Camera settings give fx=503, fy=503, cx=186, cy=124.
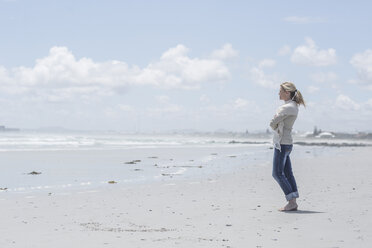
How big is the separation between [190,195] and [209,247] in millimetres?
5317

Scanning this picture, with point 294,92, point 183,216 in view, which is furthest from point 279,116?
point 183,216

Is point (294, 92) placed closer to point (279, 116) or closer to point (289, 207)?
point (279, 116)

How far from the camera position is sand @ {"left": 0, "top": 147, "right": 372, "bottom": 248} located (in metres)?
6.34

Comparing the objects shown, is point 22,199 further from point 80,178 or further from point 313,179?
point 313,179

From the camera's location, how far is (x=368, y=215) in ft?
27.2

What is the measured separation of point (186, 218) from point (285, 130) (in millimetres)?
2496

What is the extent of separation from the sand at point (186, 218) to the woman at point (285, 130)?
0.43 meters

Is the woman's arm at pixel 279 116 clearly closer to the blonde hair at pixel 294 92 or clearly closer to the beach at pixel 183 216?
the blonde hair at pixel 294 92

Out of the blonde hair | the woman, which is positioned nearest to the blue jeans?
the woman

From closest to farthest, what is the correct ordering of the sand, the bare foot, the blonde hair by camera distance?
1. the sand
2. the bare foot
3. the blonde hair

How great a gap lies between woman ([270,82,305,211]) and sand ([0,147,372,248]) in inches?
16.8

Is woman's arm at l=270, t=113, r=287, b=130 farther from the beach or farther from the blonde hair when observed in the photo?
the beach

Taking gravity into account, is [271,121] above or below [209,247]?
above

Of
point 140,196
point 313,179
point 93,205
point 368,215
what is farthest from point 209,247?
point 313,179
